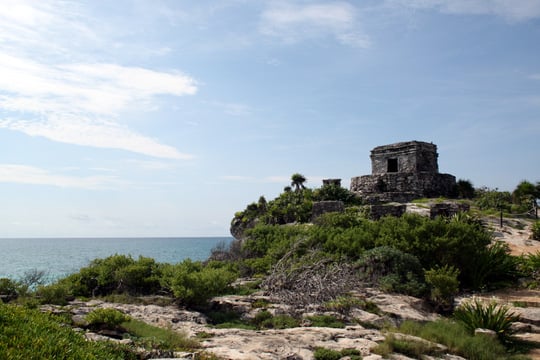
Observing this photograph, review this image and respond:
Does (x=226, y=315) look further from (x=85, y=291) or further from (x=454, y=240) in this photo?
(x=454, y=240)

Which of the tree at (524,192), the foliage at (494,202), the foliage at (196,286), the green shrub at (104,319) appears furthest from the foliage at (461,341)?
the tree at (524,192)

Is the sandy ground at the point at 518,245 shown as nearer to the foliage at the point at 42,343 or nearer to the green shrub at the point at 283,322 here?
the green shrub at the point at 283,322

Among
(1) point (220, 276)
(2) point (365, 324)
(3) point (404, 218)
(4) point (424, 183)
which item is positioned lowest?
(2) point (365, 324)

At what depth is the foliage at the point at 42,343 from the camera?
4.83 metres

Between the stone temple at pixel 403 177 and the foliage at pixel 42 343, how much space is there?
2571cm

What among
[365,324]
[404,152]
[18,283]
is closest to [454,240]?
[365,324]

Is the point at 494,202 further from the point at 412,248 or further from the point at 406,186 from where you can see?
the point at 412,248

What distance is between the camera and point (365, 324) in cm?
966

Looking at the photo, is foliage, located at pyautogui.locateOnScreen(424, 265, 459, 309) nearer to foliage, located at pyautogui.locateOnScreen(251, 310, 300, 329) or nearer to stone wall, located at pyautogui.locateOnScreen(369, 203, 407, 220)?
foliage, located at pyautogui.locateOnScreen(251, 310, 300, 329)

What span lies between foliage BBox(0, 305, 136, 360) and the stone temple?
25715mm

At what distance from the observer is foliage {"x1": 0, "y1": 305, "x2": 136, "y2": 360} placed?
190 inches

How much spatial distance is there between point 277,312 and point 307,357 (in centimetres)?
335

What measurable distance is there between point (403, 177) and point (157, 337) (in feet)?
91.4

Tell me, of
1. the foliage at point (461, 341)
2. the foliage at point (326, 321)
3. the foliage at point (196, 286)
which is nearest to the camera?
the foliage at point (461, 341)
